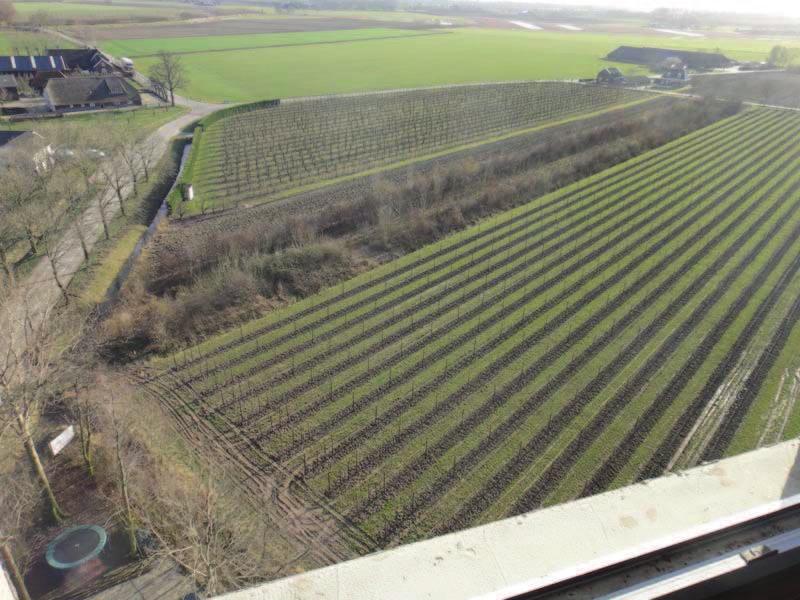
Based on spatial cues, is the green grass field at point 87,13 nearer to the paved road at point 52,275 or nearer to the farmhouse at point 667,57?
the paved road at point 52,275

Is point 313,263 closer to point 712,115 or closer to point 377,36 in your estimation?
point 712,115

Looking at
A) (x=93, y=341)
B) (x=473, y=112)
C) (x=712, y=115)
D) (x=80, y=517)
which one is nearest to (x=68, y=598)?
(x=80, y=517)

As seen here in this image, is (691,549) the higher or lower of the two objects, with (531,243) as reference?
higher

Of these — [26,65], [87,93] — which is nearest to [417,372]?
[87,93]

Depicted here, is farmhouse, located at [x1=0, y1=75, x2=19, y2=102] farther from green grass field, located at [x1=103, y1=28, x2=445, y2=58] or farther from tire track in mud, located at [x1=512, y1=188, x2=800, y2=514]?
tire track in mud, located at [x1=512, y1=188, x2=800, y2=514]

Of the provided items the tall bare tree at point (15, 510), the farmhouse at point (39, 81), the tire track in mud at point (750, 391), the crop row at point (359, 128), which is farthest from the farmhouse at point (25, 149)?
the tire track in mud at point (750, 391)

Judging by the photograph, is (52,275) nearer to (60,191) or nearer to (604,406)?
(60,191)

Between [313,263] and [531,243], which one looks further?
[531,243]

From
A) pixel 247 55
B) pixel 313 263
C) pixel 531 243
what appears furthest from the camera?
pixel 247 55
